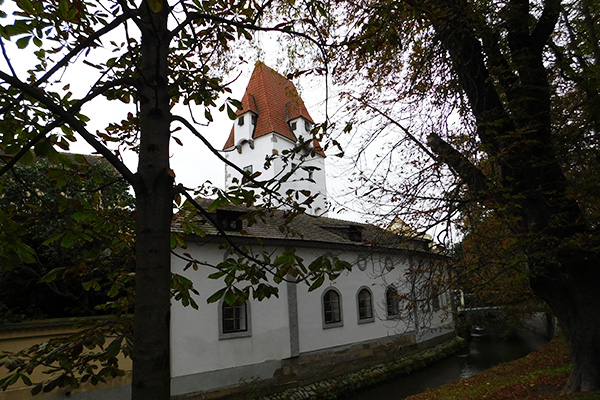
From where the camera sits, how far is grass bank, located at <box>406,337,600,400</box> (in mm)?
6758

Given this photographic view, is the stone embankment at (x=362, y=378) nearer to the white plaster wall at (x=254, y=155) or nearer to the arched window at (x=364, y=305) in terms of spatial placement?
the arched window at (x=364, y=305)

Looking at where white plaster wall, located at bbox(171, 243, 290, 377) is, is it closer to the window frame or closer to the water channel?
the window frame

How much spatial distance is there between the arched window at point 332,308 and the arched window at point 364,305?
1167 mm

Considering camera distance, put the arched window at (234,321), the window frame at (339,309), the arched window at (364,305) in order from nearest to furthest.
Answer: the arched window at (234,321)
the window frame at (339,309)
the arched window at (364,305)

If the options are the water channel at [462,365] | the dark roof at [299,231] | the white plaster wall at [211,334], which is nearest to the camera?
the white plaster wall at [211,334]

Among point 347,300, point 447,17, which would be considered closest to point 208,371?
point 347,300

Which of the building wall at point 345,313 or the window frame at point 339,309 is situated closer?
the building wall at point 345,313

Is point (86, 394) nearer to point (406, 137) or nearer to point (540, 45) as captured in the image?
point (406, 137)

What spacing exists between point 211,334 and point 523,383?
7732 millimetres

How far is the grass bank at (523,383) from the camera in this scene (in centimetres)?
676

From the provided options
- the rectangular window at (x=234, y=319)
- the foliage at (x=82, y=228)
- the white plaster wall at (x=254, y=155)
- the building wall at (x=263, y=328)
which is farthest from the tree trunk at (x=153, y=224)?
the white plaster wall at (x=254, y=155)

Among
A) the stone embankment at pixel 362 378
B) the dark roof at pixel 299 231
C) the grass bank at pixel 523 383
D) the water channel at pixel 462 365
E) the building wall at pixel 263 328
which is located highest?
the dark roof at pixel 299 231

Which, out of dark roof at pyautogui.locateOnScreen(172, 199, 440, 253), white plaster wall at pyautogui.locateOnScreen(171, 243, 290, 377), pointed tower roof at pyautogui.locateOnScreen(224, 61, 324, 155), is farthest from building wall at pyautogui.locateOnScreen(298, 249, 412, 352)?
A: pointed tower roof at pyautogui.locateOnScreen(224, 61, 324, 155)

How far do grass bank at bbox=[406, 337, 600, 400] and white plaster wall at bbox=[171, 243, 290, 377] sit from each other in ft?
15.2
